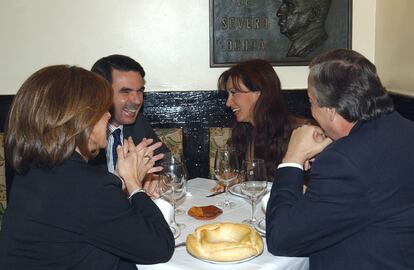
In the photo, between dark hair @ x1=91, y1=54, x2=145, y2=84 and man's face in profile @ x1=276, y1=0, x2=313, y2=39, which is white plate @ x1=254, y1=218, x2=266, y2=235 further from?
man's face in profile @ x1=276, y1=0, x2=313, y2=39

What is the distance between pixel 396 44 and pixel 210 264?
2483mm

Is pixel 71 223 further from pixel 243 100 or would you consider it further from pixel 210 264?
pixel 243 100

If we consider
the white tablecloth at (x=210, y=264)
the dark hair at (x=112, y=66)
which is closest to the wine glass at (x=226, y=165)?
the white tablecloth at (x=210, y=264)

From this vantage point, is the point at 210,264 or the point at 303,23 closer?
the point at 210,264

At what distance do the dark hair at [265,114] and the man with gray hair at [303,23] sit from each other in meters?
0.75

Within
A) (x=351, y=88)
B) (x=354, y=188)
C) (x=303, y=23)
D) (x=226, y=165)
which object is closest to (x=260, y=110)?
(x=226, y=165)

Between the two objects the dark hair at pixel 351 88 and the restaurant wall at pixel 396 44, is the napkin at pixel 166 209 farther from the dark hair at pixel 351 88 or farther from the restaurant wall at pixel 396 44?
the restaurant wall at pixel 396 44

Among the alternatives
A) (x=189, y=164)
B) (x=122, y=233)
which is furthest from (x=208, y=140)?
(x=122, y=233)

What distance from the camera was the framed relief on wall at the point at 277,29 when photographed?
361 cm

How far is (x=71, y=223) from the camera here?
53.5 inches

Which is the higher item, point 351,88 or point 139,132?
point 351,88

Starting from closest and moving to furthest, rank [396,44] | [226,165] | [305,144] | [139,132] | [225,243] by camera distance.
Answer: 1. [225,243]
2. [305,144]
3. [226,165]
4. [139,132]
5. [396,44]

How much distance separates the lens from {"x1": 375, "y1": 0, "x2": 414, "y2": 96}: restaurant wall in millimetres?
3094

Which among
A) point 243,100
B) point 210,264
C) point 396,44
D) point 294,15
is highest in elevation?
point 294,15
